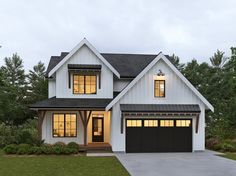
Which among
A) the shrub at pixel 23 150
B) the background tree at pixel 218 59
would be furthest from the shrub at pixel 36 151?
the background tree at pixel 218 59

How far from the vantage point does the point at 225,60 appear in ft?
168

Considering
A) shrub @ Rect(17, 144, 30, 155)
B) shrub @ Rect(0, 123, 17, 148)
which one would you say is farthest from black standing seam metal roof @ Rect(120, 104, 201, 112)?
shrub @ Rect(0, 123, 17, 148)

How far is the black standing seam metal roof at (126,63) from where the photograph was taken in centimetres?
2759

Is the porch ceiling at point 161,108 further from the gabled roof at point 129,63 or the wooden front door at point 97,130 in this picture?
the gabled roof at point 129,63

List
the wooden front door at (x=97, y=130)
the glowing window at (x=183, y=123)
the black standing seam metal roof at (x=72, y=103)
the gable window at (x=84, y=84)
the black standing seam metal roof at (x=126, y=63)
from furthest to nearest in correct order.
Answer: the black standing seam metal roof at (x=126, y=63)
the wooden front door at (x=97, y=130)
the gable window at (x=84, y=84)
the glowing window at (x=183, y=123)
the black standing seam metal roof at (x=72, y=103)

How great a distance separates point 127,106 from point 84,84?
14.0ft

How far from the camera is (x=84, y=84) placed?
26.0 meters

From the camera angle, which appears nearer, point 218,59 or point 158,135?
point 158,135

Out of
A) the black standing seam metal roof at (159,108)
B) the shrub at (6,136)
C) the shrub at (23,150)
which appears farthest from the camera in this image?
the shrub at (6,136)

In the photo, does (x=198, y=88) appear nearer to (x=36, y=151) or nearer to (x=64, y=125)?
(x=64, y=125)

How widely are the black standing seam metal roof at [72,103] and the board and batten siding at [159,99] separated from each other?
144 cm

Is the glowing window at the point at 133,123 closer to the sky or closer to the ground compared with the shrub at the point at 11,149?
closer to the sky

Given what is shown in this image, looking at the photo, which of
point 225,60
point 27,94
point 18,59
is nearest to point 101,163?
point 27,94

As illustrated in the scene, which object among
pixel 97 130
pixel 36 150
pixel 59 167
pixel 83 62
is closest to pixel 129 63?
pixel 83 62
